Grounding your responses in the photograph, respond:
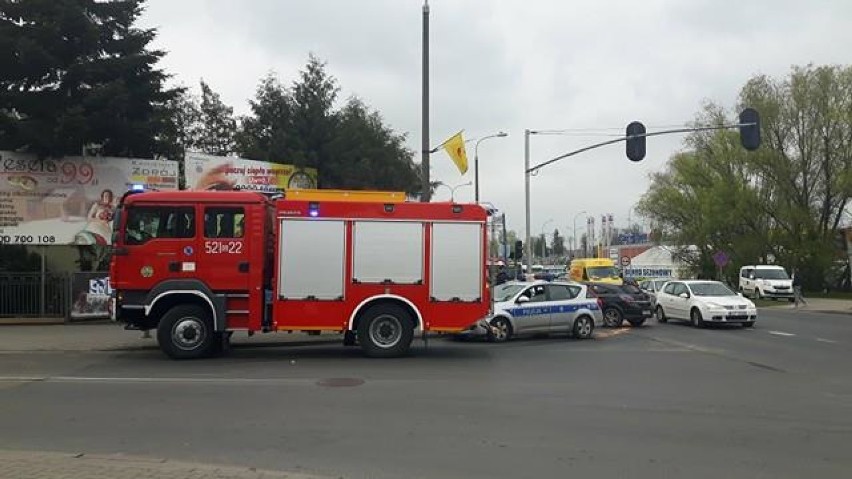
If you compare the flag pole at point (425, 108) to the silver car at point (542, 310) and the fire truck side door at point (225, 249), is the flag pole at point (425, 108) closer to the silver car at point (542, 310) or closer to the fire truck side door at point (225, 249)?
the silver car at point (542, 310)

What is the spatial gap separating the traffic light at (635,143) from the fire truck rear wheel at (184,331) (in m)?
15.0

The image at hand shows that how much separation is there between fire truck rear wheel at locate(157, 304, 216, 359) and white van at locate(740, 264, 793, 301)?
3735 cm

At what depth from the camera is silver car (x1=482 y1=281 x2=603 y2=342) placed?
18.6 meters

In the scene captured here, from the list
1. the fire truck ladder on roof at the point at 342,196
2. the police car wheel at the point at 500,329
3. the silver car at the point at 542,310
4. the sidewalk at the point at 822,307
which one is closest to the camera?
the fire truck ladder on roof at the point at 342,196

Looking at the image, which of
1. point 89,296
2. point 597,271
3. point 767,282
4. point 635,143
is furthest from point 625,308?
point 767,282

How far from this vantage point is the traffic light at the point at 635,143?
24.2 meters

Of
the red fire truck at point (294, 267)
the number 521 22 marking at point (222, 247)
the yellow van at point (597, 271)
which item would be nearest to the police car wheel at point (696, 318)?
the red fire truck at point (294, 267)

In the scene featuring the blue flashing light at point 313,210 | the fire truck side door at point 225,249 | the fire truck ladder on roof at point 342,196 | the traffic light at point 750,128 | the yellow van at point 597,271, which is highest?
the traffic light at point 750,128

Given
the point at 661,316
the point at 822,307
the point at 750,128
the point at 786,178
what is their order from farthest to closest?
the point at 786,178, the point at 822,307, the point at 661,316, the point at 750,128

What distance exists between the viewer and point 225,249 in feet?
46.8

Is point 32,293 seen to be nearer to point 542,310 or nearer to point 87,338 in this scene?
point 87,338

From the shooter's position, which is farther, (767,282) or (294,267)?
(767,282)

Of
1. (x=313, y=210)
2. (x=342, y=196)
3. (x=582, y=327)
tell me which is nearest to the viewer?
(x=313, y=210)

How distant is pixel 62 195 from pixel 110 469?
1928 centimetres
